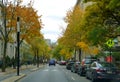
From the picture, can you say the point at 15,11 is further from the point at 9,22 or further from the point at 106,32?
the point at 106,32

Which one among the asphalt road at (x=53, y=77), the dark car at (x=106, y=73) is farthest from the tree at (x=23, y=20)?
the dark car at (x=106, y=73)

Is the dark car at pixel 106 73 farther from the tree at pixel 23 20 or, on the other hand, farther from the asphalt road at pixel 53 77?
the tree at pixel 23 20

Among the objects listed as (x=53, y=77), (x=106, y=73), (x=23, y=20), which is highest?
(x=23, y=20)

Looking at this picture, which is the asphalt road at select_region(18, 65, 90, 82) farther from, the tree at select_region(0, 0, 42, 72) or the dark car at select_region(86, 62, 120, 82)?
the tree at select_region(0, 0, 42, 72)

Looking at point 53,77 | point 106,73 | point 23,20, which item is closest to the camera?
point 106,73

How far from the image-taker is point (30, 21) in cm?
5722

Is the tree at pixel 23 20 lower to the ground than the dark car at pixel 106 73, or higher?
higher

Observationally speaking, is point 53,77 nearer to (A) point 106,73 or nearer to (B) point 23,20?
(A) point 106,73

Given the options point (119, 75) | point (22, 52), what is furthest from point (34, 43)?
point (119, 75)

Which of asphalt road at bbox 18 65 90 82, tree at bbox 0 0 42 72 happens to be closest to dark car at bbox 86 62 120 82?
asphalt road at bbox 18 65 90 82

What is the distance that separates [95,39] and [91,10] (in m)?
2.46

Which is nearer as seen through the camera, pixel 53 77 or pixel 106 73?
pixel 106 73

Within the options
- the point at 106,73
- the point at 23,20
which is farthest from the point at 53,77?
the point at 23,20

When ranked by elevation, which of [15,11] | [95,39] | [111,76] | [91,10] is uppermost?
[15,11]
